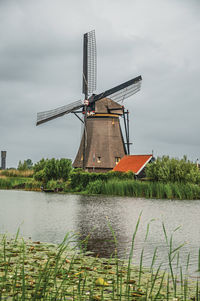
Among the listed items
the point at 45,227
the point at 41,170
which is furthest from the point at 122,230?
the point at 41,170

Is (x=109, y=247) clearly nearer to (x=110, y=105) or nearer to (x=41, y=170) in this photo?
(x=41, y=170)

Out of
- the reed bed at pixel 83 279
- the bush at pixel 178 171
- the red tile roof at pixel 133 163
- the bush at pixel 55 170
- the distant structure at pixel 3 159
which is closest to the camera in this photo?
the reed bed at pixel 83 279

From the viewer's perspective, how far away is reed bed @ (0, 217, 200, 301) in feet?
9.70

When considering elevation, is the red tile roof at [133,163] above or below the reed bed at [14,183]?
above

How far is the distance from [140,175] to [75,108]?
839 centimetres

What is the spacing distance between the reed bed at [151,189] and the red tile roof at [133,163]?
4461 mm

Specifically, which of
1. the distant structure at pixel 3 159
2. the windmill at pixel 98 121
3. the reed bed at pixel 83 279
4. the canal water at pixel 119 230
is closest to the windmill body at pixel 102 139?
the windmill at pixel 98 121

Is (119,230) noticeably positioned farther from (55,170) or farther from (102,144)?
(102,144)

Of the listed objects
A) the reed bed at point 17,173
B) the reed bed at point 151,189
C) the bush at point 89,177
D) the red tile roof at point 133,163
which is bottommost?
the reed bed at point 151,189

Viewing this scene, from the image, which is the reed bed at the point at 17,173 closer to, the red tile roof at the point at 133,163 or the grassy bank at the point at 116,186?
the grassy bank at the point at 116,186

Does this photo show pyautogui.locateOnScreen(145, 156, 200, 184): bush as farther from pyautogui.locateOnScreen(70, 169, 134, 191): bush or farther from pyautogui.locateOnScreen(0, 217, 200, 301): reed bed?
pyautogui.locateOnScreen(0, 217, 200, 301): reed bed

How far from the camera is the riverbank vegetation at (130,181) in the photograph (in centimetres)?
2045

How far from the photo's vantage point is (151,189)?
20.6m

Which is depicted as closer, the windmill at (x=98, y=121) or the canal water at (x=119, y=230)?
the canal water at (x=119, y=230)
